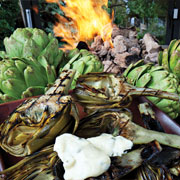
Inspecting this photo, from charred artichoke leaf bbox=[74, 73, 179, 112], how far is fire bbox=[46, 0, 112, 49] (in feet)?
5.25

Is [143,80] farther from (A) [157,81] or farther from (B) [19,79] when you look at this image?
(B) [19,79]

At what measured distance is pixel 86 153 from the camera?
22cm

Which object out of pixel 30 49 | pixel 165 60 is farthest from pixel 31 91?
pixel 165 60

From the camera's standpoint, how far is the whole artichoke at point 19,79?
A: 50 cm

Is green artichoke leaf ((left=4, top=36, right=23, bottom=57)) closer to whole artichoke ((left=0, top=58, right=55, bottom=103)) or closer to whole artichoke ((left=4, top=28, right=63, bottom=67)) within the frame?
whole artichoke ((left=4, top=28, right=63, bottom=67))

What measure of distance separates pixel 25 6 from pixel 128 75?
1.58m

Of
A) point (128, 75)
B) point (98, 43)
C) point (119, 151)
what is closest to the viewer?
point (119, 151)

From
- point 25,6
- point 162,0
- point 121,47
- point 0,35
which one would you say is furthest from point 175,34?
point 0,35

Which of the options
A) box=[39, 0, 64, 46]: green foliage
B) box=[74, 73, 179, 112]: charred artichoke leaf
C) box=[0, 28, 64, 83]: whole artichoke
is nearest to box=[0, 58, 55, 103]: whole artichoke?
box=[0, 28, 64, 83]: whole artichoke

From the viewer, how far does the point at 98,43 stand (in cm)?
140

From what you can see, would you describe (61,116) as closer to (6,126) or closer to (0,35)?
(6,126)

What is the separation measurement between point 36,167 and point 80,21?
194 cm

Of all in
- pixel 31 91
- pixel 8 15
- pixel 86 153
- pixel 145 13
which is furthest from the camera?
pixel 145 13

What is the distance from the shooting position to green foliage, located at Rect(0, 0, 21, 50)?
1.74 metres
